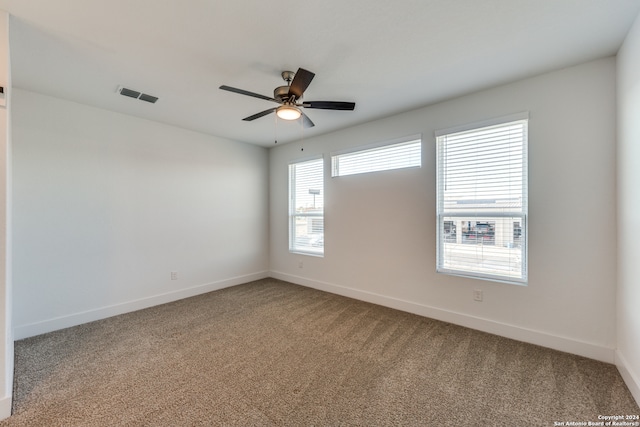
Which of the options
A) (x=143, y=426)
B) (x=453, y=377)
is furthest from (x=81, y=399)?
(x=453, y=377)

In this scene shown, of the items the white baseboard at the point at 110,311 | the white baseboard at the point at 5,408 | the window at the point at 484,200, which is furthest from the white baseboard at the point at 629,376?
the white baseboard at the point at 110,311

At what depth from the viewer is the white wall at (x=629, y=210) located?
1.87 meters

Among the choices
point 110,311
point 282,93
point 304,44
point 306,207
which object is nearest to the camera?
point 304,44

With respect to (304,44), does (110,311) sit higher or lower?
lower

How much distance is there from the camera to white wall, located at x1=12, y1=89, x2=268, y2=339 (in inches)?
113

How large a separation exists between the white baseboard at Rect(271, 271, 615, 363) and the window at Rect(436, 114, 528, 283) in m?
0.50

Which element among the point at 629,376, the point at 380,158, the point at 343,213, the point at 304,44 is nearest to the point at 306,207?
the point at 343,213

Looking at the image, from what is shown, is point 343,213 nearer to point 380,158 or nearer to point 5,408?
point 380,158

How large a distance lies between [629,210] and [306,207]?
3.80 meters

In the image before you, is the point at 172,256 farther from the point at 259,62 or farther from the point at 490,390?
the point at 490,390

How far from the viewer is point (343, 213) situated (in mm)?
4180

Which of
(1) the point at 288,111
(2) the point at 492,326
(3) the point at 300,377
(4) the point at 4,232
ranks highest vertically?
(1) the point at 288,111

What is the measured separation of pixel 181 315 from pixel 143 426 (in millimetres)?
1899

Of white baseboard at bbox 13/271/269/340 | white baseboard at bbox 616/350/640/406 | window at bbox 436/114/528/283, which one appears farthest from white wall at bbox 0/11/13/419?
white baseboard at bbox 616/350/640/406
